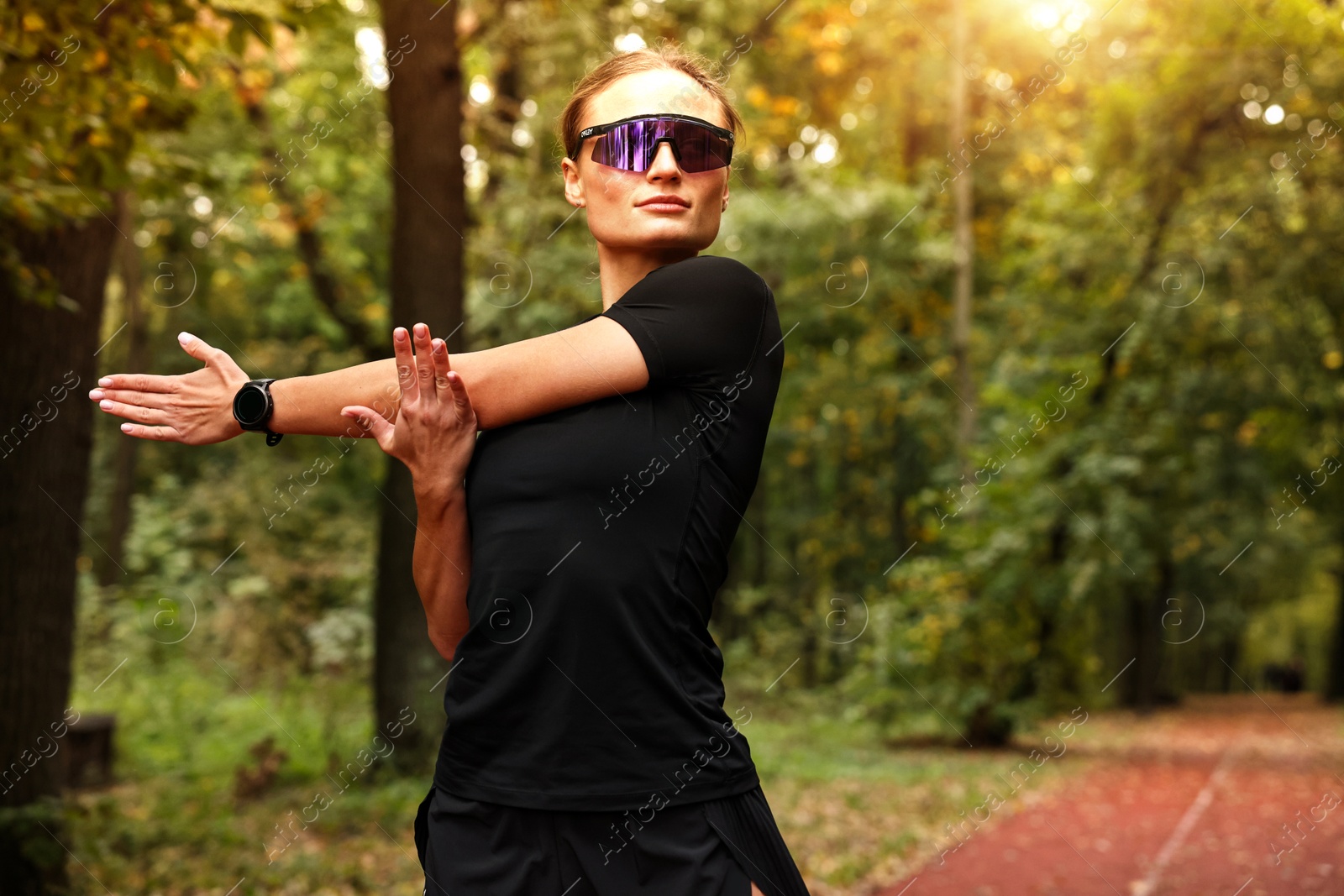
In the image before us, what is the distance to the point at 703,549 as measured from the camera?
1680mm

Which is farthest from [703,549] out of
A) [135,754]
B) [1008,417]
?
[1008,417]

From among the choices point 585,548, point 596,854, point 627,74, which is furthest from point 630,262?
point 596,854

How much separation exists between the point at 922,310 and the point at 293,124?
10.1 meters

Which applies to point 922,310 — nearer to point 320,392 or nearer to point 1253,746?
point 1253,746

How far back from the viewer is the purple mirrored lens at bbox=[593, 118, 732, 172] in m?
1.83

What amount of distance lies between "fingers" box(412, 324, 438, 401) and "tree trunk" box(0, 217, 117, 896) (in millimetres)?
5060

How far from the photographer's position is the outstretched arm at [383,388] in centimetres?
165

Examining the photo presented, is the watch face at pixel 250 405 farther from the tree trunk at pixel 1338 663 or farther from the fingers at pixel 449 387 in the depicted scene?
the tree trunk at pixel 1338 663

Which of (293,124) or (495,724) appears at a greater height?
(293,124)

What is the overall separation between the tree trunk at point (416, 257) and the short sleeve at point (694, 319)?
711 centimetres

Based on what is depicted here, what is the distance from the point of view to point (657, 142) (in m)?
1.82

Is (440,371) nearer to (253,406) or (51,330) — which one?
(253,406)

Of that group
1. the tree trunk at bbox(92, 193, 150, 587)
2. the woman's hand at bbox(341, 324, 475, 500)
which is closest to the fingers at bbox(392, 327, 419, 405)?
the woman's hand at bbox(341, 324, 475, 500)

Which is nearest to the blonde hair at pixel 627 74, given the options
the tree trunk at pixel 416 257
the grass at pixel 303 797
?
the grass at pixel 303 797
